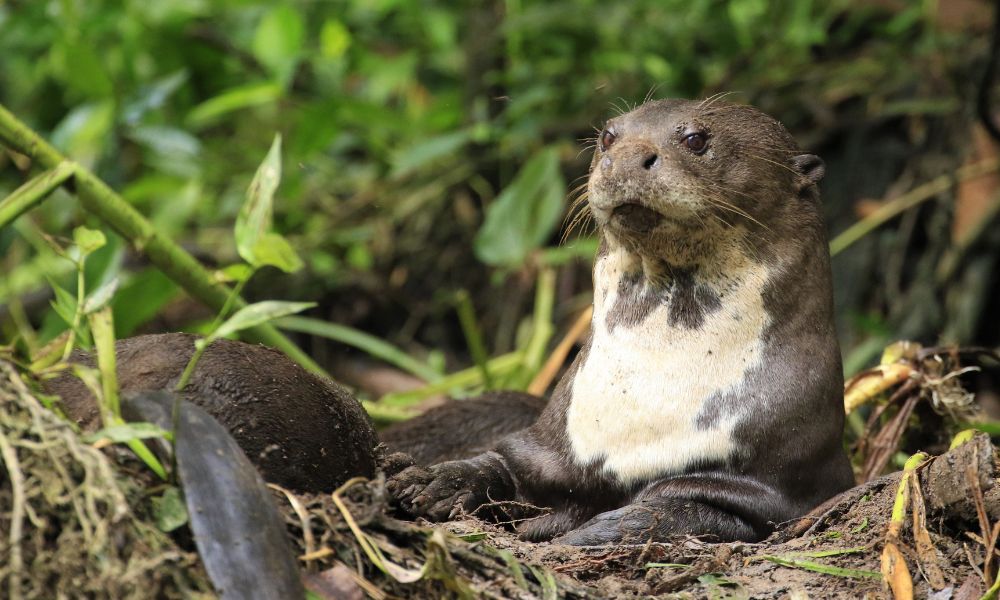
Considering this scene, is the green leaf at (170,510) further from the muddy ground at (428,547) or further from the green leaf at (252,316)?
the green leaf at (252,316)

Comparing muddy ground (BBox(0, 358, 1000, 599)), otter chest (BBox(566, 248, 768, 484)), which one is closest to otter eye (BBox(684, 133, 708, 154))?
otter chest (BBox(566, 248, 768, 484))

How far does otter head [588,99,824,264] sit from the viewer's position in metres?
2.46

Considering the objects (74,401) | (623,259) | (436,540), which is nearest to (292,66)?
(623,259)

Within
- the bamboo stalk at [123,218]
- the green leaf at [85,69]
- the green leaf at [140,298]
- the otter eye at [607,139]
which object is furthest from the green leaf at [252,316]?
the green leaf at [85,69]

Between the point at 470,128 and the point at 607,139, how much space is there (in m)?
2.45

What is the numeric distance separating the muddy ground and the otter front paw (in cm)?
8

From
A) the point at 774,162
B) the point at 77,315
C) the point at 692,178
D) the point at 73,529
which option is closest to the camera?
the point at 73,529

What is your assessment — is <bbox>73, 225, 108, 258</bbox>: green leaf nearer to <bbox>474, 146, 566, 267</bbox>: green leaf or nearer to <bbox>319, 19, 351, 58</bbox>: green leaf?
<bbox>474, 146, 566, 267</bbox>: green leaf

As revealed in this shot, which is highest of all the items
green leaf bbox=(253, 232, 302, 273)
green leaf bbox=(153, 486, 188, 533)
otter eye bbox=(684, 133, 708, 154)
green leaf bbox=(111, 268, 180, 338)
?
otter eye bbox=(684, 133, 708, 154)

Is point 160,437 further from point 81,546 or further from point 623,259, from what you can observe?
point 623,259

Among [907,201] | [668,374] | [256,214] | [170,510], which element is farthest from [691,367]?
[907,201]

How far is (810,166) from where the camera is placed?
2748 millimetres

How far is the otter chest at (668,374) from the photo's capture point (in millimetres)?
2428

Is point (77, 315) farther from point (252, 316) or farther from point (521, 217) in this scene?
point (521, 217)
